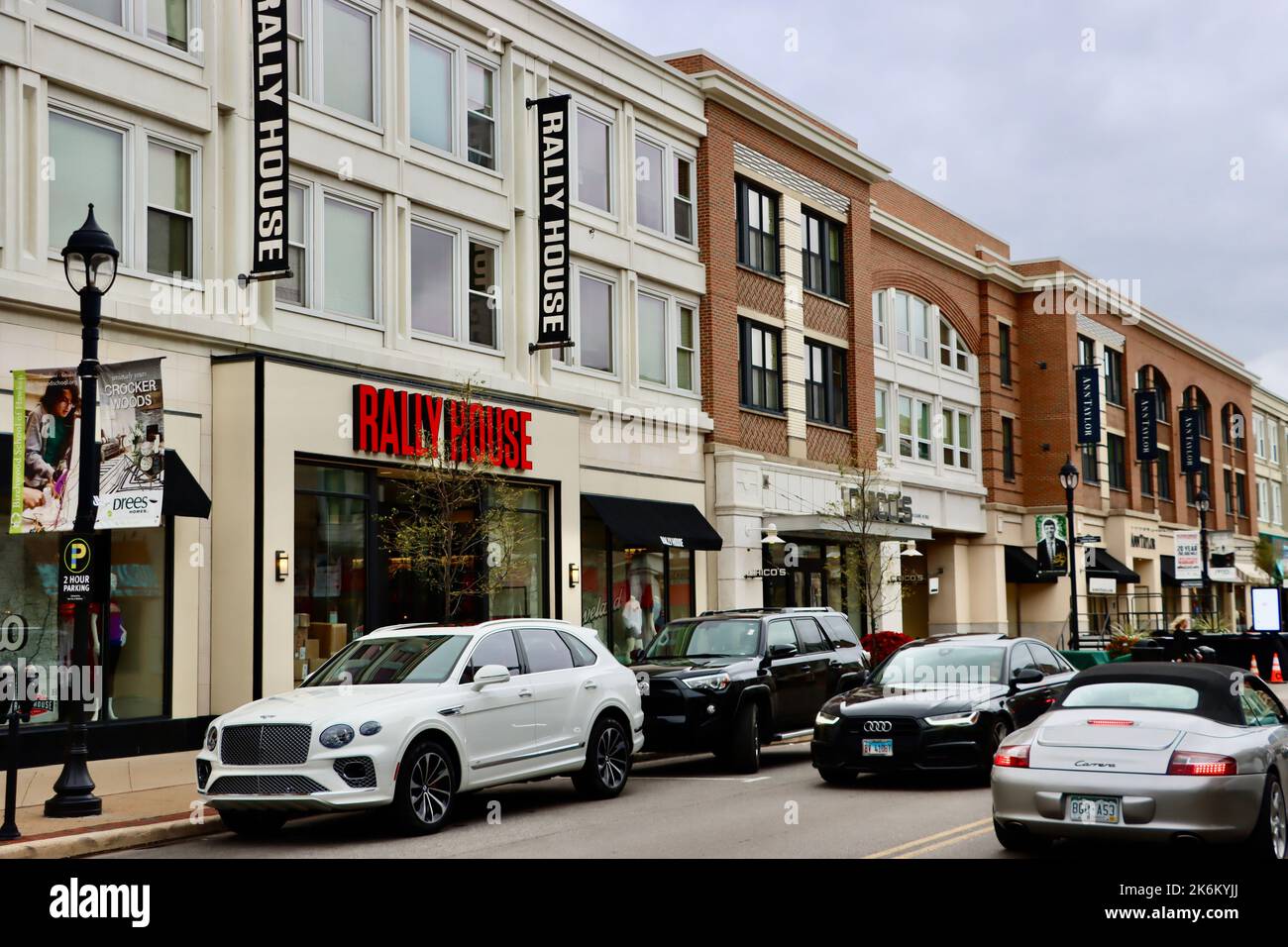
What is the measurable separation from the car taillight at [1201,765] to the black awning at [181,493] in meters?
12.6

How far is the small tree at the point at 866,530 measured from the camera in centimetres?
3173

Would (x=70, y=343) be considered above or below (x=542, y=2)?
below

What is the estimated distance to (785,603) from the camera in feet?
108

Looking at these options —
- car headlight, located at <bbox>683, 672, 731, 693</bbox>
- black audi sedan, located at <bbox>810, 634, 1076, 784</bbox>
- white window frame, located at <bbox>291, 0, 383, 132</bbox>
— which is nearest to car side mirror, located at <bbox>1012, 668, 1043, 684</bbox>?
black audi sedan, located at <bbox>810, 634, 1076, 784</bbox>

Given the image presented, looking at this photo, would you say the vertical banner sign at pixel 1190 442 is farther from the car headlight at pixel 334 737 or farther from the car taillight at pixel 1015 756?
the car headlight at pixel 334 737

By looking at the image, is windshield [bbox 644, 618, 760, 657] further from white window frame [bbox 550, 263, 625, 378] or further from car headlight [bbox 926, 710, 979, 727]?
white window frame [bbox 550, 263, 625, 378]

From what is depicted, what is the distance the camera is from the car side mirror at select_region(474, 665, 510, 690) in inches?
508

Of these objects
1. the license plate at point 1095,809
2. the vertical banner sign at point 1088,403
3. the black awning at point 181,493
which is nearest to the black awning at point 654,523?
the black awning at point 181,493

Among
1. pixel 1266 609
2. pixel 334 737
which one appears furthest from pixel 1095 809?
pixel 1266 609

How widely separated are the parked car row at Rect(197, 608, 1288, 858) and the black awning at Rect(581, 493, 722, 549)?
7585 millimetres
